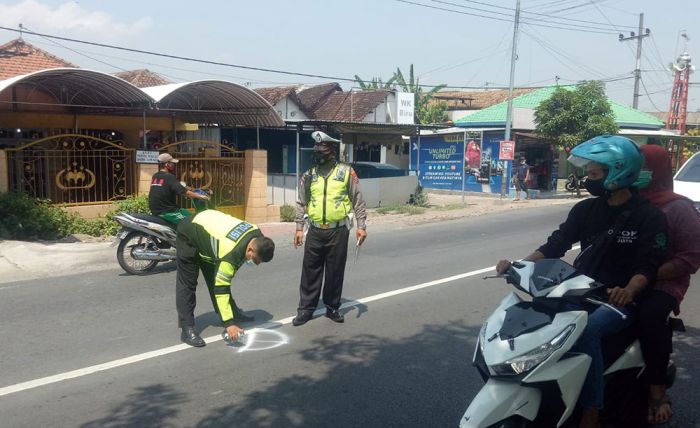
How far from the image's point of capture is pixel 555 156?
82.8 feet

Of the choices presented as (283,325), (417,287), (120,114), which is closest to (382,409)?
(283,325)

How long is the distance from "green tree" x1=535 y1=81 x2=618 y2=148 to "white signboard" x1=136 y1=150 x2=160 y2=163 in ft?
50.2

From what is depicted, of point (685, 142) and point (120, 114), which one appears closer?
point (120, 114)

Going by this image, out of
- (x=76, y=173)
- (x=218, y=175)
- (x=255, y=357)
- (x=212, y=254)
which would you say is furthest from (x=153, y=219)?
(x=218, y=175)

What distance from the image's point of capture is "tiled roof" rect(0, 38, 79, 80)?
19.3m

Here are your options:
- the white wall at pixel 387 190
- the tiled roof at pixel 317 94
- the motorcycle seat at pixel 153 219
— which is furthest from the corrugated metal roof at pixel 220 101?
the tiled roof at pixel 317 94

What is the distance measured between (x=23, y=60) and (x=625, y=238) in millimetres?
21742

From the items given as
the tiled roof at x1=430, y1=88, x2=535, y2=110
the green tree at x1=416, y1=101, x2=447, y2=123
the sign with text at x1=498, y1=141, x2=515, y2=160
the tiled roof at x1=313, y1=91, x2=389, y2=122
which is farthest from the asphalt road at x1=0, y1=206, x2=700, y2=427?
the tiled roof at x1=430, y1=88, x2=535, y2=110

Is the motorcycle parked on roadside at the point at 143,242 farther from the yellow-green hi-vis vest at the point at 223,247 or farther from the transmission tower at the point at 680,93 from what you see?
the transmission tower at the point at 680,93

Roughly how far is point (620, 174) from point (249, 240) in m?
2.65

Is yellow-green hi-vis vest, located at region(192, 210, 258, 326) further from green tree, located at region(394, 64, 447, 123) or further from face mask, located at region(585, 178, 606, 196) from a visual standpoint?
green tree, located at region(394, 64, 447, 123)

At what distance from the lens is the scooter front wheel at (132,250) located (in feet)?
27.1

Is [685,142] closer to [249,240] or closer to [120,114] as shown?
[120,114]

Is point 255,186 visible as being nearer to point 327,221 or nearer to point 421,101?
point 327,221
